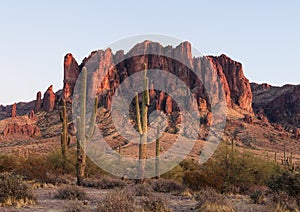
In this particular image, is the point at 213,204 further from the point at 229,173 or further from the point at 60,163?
the point at 60,163

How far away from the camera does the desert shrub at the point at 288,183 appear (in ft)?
44.1

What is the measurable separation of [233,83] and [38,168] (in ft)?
433

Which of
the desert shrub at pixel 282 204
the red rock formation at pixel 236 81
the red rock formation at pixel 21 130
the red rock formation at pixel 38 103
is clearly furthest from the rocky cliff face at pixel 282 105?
the desert shrub at pixel 282 204

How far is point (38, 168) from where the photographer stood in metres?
21.9

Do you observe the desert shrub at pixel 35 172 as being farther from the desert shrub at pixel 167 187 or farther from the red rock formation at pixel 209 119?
the red rock formation at pixel 209 119

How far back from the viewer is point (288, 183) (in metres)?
13.7

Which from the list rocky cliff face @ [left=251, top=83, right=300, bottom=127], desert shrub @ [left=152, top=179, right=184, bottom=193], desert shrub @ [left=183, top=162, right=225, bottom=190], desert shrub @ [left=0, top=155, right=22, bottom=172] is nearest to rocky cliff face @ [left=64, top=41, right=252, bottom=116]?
rocky cliff face @ [left=251, top=83, right=300, bottom=127]

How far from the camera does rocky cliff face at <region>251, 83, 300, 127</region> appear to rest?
13456 cm

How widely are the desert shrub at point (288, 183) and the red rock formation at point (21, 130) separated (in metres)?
89.2

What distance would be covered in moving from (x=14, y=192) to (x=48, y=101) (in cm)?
11571

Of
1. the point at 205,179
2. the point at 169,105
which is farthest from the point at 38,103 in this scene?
the point at 205,179

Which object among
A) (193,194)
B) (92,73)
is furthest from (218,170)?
(92,73)

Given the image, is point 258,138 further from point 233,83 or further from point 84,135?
point 84,135

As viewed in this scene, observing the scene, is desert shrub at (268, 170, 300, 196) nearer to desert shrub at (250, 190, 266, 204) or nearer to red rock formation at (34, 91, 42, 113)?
desert shrub at (250, 190, 266, 204)
